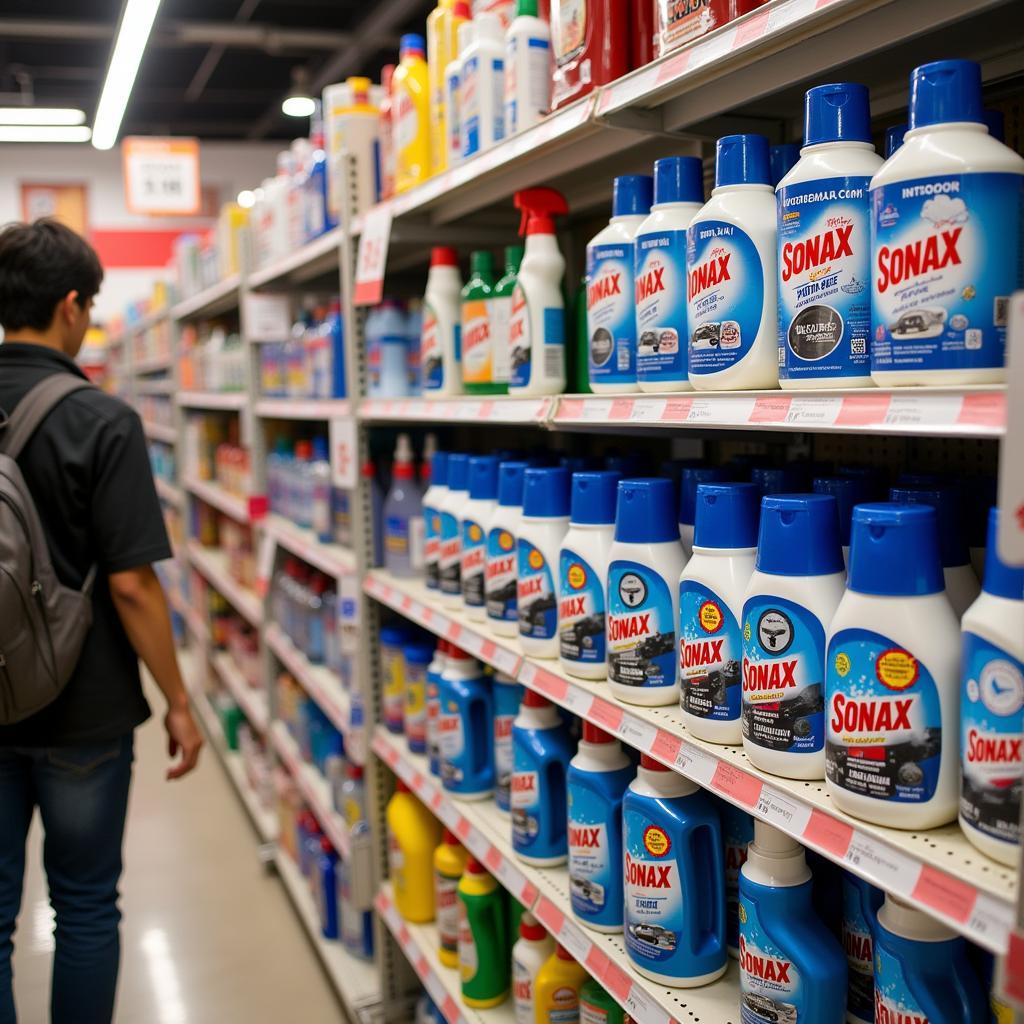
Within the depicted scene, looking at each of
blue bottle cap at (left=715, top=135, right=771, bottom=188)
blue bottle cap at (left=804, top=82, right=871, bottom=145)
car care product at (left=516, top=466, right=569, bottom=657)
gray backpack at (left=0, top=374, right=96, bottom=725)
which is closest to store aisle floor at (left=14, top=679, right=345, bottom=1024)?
gray backpack at (left=0, top=374, right=96, bottom=725)

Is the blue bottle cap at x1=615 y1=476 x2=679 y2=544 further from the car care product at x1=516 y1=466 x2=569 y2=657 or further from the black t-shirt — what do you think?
the black t-shirt

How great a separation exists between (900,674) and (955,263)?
0.36 meters

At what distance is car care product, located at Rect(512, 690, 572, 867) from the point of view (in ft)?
5.58

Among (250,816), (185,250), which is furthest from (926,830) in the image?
(185,250)

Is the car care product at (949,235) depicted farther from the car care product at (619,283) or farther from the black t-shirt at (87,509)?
the black t-shirt at (87,509)

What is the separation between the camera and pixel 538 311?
161cm

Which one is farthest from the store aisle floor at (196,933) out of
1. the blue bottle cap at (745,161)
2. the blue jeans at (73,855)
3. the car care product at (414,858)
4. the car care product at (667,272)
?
the blue bottle cap at (745,161)

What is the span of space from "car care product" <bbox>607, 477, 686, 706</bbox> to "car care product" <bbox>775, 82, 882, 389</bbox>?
337mm

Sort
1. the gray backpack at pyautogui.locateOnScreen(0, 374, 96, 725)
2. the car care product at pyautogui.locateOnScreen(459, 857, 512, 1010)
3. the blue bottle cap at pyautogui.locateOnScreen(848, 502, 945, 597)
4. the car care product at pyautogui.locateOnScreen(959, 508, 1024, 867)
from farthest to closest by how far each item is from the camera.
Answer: the car care product at pyautogui.locateOnScreen(459, 857, 512, 1010) → the gray backpack at pyautogui.locateOnScreen(0, 374, 96, 725) → the blue bottle cap at pyautogui.locateOnScreen(848, 502, 945, 597) → the car care product at pyautogui.locateOnScreen(959, 508, 1024, 867)

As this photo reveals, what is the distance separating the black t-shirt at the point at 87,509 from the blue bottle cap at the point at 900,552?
61.9 inches

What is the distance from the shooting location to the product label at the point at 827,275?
97cm

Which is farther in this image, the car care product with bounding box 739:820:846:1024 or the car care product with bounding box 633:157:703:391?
the car care product with bounding box 633:157:703:391

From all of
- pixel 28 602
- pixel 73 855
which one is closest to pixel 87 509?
pixel 28 602

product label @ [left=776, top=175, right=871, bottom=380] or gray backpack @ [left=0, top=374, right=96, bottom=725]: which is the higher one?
product label @ [left=776, top=175, right=871, bottom=380]
